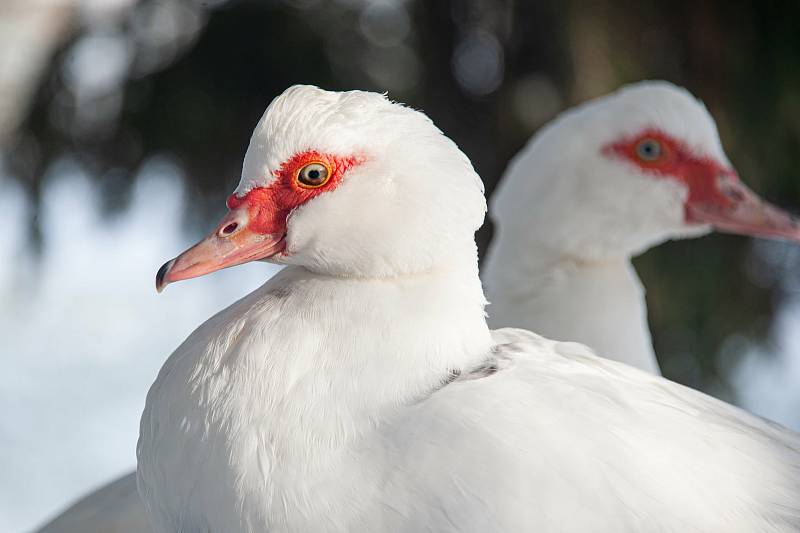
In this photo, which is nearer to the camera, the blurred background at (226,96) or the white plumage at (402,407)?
the white plumage at (402,407)

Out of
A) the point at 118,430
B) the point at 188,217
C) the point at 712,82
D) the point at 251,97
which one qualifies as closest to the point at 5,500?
the point at 118,430

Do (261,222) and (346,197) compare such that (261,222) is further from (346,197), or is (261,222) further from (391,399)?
(391,399)

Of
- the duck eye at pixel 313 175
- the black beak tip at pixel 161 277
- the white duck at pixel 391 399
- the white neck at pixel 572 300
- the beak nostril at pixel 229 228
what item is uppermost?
the duck eye at pixel 313 175

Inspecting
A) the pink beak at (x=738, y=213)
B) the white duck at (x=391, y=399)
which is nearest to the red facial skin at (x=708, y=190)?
the pink beak at (x=738, y=213)

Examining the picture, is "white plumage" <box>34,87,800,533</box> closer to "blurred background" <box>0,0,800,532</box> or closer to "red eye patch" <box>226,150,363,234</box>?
"red eye patch" <box>226,150,363,234</box>

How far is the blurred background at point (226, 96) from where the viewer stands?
3945mm

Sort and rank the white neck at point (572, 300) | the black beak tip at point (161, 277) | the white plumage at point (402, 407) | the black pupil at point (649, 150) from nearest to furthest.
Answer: the white plumage at point (402, 407) → the black beak tip at point (161, 277) → the white neck at point (572, 300) → the black pupil at point (649, 150)

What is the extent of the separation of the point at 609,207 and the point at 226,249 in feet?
4.01

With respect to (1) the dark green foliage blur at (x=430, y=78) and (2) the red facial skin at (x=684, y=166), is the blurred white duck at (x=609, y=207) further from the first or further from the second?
(1) the dark green foliage blur at (x=430, y=78)

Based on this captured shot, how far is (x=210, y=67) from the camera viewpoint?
4.06 meters

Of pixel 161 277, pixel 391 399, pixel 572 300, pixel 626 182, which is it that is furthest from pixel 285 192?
pixel 626 182

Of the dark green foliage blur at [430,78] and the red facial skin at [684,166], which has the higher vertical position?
the dark green foliage blur at [430,78]

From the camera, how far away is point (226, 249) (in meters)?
1.55

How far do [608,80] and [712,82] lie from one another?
0.47 meters
